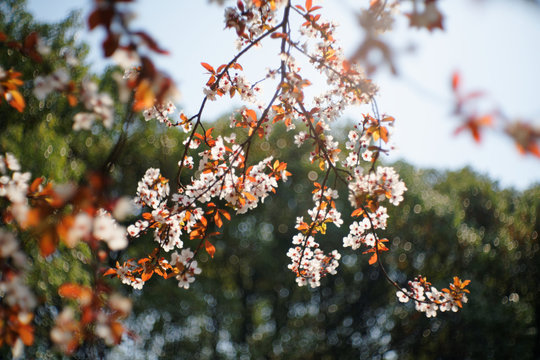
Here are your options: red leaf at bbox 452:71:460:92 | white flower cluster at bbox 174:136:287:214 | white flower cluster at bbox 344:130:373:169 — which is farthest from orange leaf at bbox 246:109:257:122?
red leaf at bbox 452:71:460:92

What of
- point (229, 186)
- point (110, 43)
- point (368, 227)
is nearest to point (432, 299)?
point (368, 227)

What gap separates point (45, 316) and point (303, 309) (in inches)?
279

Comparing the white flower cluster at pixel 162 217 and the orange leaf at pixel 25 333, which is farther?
the white flower cluster at pixel 162 217

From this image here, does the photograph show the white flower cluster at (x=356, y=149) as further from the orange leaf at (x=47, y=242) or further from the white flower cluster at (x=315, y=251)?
the orange leaf at (x=47, y=242)

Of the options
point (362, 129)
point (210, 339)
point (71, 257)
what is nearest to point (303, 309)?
point (210, 339)

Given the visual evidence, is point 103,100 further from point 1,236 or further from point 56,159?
point 56,159

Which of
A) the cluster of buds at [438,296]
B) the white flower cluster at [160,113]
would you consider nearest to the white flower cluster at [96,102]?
the white flower cluster at [160,113]

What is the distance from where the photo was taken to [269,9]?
2.58 meters

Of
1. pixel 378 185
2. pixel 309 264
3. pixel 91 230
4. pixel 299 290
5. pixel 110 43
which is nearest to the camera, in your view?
pixel 110 43

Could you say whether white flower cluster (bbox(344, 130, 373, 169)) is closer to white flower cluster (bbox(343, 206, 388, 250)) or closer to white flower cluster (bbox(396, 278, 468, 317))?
white flower cluster (bbox(343, 206, 388, 250))

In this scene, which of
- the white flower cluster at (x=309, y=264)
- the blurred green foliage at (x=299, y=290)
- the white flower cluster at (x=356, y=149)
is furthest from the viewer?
the blurred green foliage at (x=299, y=290)

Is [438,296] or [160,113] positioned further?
[160,113]

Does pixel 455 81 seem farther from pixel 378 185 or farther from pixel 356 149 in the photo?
pixel 356 149

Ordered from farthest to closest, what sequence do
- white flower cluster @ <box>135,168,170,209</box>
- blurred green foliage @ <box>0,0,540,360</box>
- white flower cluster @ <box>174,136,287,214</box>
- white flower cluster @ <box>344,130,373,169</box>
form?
1. blurred green foliage @ <box>0,0,540,360</box>
2. white flower cluster @ <box>135,168,170,209</box>
3. white flower cluster @ <box>174,136,287,214</box>
4. white flower cluster @ <box>344,130,373,169</box>
